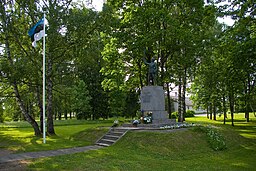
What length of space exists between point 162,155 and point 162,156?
13 centimetres

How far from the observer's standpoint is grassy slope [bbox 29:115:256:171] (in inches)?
375

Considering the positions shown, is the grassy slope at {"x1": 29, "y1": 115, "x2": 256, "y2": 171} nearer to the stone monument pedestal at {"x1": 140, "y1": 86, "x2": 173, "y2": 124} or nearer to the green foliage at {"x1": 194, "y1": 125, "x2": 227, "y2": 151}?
the green foliage at {"x1": 194, "y1": 125, "x2": 227, "y2": 151}

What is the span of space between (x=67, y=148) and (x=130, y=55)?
12.0 m

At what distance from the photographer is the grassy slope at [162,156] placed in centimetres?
953

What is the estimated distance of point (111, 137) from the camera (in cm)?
1477

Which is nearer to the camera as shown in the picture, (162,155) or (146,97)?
(162,155)

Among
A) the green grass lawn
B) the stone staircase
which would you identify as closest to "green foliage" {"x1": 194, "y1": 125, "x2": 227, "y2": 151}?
the green grass lawn

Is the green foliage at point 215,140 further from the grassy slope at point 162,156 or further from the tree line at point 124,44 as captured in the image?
the tree line at point 124,44

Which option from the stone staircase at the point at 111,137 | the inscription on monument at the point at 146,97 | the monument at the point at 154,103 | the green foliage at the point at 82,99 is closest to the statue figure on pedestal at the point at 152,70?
the monument at the point at 154,103

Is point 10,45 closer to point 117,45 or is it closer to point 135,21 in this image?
point 117,45

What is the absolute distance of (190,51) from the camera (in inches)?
866

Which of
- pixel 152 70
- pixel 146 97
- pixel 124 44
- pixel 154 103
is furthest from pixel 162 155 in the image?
pixel 124 44

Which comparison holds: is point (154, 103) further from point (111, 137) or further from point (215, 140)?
point (215, 140)

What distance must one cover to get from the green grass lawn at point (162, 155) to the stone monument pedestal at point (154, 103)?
9.47 ft
